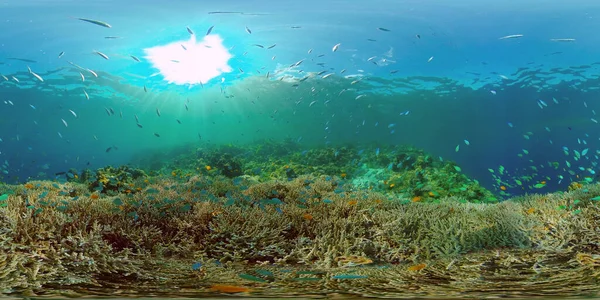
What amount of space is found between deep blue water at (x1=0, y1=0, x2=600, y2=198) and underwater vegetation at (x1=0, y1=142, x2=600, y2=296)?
4977mm

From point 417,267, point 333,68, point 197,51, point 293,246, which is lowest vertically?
point 417,267

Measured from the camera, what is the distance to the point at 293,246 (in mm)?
3572

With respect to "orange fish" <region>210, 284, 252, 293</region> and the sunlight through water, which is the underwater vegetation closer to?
"orange fish" <region>210, 284, 252, 293</region>

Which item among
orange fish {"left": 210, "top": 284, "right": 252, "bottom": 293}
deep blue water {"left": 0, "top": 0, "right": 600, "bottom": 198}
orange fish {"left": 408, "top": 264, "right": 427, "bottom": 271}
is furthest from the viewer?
deep blue water {"left": 0, "top": 0, "right": 600, "bottom": 198}

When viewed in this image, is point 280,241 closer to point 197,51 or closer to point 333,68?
point 333,68

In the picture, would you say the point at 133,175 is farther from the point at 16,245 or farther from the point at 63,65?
the point at 63,65

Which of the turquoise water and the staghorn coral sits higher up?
the turquoise water

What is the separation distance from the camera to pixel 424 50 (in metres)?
17.6

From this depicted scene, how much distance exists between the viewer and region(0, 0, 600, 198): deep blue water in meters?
10.1

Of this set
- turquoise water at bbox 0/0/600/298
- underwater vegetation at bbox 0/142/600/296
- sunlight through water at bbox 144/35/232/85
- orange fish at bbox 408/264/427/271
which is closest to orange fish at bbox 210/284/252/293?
underwater vegetation at bbox 0/142/600/296

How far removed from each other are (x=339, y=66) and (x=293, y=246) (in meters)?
16.3

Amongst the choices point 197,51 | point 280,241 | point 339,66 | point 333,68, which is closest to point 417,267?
point 280,241

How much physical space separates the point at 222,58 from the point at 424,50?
1024 centimetres

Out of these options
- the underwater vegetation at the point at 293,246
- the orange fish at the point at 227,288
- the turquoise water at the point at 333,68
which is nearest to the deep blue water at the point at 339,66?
the turquoise water at the point at 333,68
